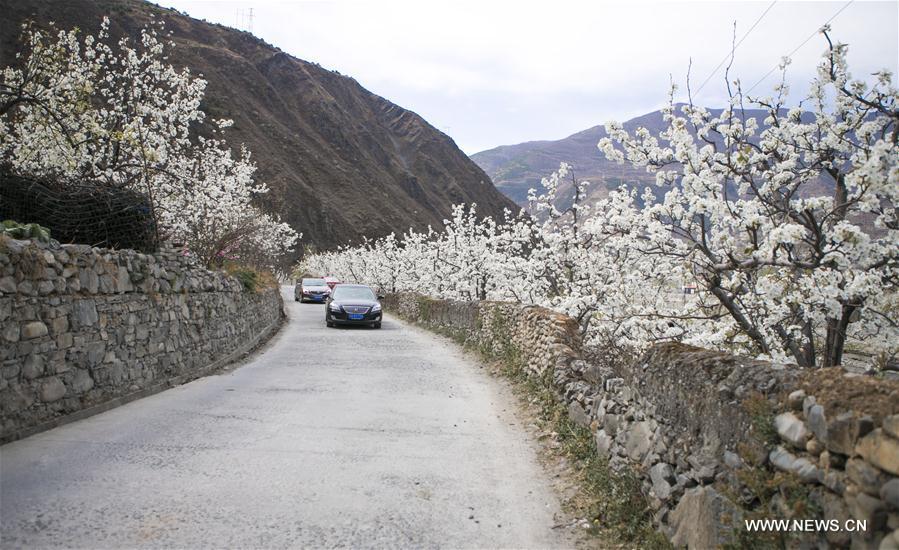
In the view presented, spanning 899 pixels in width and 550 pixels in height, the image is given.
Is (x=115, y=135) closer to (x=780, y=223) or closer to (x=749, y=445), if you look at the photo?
(x=780, y=223)

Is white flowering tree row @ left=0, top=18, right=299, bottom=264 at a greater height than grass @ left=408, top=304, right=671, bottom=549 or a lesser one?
greater

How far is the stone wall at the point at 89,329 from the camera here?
5.99m

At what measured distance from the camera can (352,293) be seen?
73.9 ft

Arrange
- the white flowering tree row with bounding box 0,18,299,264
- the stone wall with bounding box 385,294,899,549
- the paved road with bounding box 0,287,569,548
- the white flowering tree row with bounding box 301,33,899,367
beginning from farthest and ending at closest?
1. the white flowering tree row with bounding box 0,18,299,264
2. the white flowering tree row with bounding box 301,33,899,367
3. the paved road with bounding box 0,287,569,548
4. the stone wall with bounding box 385,294,899,549

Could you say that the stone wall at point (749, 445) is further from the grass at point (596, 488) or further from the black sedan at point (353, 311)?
the black sedan at point (353, 311)

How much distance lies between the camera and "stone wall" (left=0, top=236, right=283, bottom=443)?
19.7ft

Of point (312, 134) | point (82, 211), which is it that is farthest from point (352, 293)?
point (312, 134)

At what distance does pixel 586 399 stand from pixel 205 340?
7777 millimetres

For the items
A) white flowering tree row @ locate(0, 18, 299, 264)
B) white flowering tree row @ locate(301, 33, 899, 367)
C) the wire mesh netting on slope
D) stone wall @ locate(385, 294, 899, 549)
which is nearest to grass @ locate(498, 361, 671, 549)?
stone wall @ locate(385, 294, 899, 549)

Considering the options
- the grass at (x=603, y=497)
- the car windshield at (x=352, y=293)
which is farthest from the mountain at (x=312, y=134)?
the grass at (x=603, y=497)

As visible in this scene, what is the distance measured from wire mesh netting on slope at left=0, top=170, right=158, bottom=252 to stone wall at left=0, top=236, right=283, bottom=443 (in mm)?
537

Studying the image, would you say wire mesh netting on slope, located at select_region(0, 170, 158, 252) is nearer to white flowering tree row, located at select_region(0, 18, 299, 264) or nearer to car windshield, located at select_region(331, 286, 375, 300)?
white flowering tree row, located at select_region(0, 18, 299, 264)

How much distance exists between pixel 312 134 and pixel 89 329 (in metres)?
79.4

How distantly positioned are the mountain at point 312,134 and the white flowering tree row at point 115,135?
122 ft
